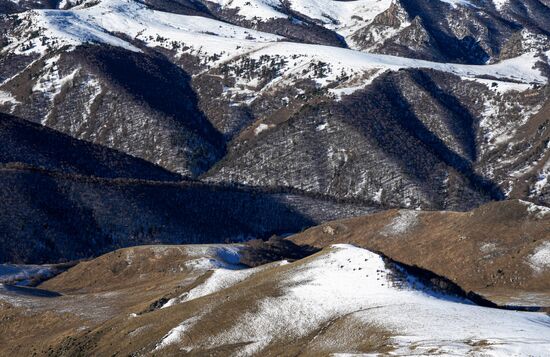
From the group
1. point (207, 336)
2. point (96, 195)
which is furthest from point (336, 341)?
point (96, 195)

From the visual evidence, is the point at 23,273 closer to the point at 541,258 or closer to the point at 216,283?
the point at 216,283

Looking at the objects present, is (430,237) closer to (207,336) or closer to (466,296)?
(466,296)

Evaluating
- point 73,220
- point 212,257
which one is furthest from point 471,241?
point 73,220

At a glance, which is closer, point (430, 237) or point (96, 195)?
point (430, 237)

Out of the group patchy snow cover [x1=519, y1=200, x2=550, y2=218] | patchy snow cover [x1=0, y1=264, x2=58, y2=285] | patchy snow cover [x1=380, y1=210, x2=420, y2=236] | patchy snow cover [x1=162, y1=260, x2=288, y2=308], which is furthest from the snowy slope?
patchy snow cover [x1=380, y1=210, x2=420, y2=236]

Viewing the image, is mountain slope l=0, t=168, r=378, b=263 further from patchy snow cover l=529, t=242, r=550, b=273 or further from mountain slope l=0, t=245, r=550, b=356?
patchy snow cover l=529, t=242, r=550, b=273

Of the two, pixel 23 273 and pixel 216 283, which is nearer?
pixel 216 283

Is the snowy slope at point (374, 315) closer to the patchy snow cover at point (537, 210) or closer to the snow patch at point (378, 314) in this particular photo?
the snow patch at point (378, 314)
